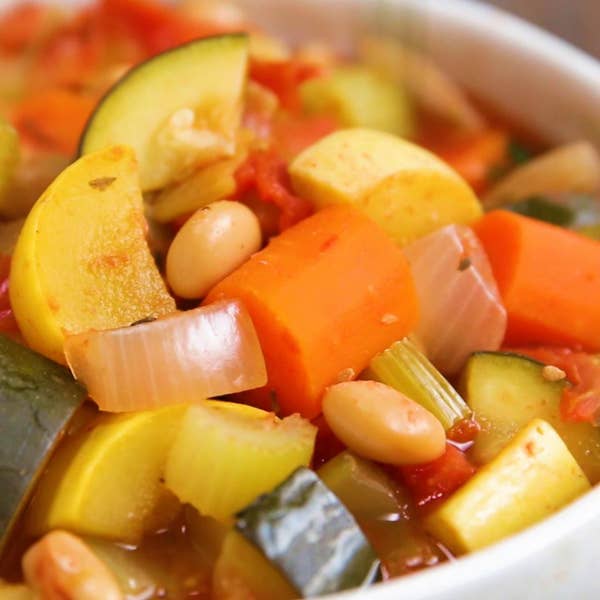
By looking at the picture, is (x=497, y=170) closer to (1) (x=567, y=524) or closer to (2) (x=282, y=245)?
(2) (x=282, y=245)

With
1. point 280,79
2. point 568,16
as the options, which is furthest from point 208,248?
point 568,16

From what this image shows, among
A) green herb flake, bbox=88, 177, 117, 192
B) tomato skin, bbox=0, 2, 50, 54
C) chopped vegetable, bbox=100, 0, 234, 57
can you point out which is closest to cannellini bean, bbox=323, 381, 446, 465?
green herb flake, bbox=88, 177, 117, 192

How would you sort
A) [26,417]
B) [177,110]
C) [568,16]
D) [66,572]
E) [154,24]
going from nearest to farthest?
1. [66,572]
2. [26,417]
3. [177,110]
4. [154,24]
5. [568,16]

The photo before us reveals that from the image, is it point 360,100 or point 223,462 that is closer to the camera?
point 223,462

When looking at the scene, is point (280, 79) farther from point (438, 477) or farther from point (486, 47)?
point (438, 477)

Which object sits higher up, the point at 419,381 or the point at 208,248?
the point at 208,248

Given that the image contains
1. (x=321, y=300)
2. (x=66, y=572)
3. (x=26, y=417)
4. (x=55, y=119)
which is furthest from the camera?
(x=55, y=119)
